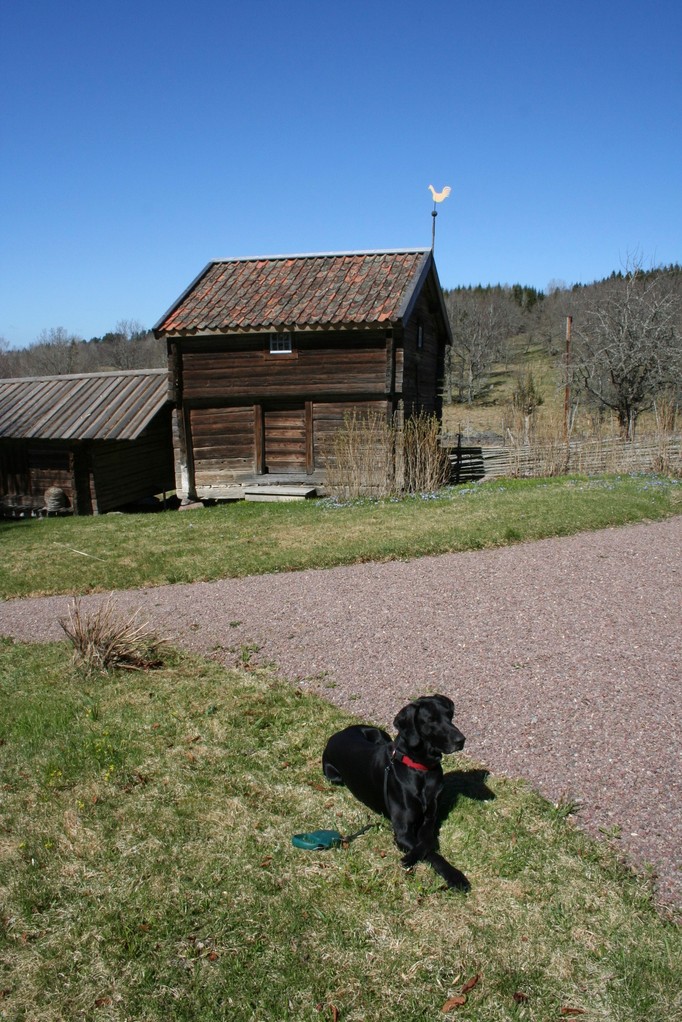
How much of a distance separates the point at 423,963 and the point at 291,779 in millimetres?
1752

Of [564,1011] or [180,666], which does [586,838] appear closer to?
[564,1011]

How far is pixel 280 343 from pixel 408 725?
14133 millimetres

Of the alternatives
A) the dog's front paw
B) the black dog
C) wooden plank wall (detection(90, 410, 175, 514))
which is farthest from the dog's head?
wooden plank wall (detection(90, 410, 175, 514))

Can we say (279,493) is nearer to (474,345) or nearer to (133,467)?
(133,467)

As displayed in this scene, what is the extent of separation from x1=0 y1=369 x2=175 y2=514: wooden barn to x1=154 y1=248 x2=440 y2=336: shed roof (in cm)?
241

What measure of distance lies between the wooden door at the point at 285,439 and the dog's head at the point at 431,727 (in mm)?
13512

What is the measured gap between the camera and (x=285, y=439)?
1736 cm

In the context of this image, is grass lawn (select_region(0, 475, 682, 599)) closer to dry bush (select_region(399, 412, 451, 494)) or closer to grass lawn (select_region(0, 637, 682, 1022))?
dry bush (select_region(399, 412, 451, 494))

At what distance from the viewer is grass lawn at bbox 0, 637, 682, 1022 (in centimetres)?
312

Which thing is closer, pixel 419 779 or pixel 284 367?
pixel 419 779

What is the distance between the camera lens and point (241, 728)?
5.55 meters

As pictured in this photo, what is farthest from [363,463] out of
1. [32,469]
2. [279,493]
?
[32,469]


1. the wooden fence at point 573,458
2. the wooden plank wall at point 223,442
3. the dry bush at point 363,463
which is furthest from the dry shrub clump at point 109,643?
the wooden fence at point 573,458

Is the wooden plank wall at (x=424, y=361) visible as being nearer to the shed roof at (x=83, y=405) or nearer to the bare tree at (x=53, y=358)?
the shed roof at (x=83, y=405)
